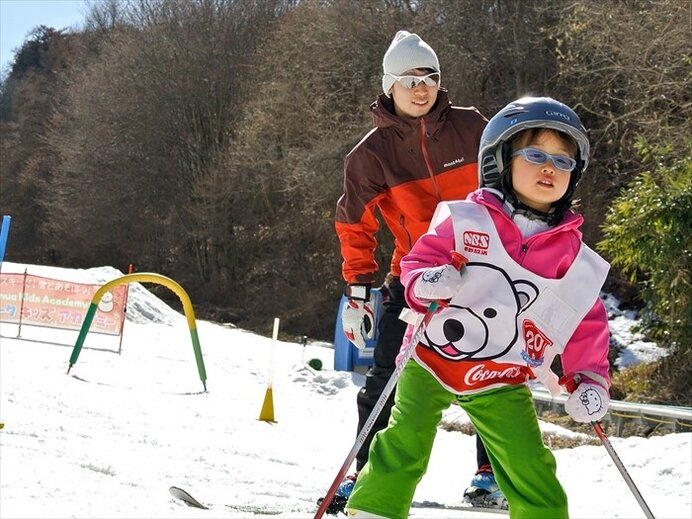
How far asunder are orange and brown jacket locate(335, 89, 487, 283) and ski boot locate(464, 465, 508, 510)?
41.5 inches

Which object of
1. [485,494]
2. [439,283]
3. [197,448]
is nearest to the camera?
[439,283]

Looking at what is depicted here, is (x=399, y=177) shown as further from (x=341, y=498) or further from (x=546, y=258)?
(x=341, y=498)

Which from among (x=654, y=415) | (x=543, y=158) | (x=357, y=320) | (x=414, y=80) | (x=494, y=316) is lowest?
(x=654, y=415)

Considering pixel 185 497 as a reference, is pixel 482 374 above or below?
above

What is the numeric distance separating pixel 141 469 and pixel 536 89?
17586 millimetres

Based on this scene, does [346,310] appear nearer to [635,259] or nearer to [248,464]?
[248,464]

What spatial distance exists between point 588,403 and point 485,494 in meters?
1.34

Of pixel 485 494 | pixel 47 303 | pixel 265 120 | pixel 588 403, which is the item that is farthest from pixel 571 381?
pixel 265 120

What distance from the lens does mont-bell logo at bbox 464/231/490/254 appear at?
10.3 feet

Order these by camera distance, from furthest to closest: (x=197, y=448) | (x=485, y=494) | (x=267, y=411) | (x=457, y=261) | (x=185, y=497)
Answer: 1. (x=267, y=411)
2. (x=197, y=448)
3. (x=185, y=497)
4. (x=485, y=494)
5. (x=457, y=261)

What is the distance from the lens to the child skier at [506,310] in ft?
9.92

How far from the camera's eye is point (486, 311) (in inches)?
124

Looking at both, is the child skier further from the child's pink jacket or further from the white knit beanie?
the white knit beanie

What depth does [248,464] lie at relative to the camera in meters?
6.03
